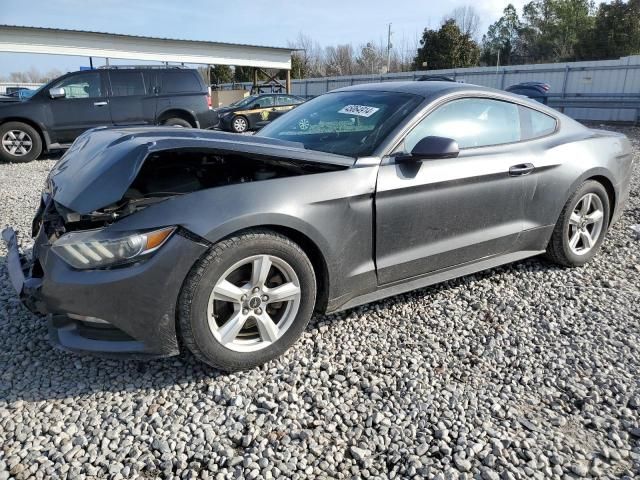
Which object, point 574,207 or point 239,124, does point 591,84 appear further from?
point 574,207

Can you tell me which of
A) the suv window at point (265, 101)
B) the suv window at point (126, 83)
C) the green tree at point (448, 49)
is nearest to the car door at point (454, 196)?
the suv window at point (126, 83)

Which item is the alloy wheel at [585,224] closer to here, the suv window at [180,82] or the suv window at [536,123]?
the suv window at [536,123]

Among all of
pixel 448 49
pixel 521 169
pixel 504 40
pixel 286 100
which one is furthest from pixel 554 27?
pixel 521 169

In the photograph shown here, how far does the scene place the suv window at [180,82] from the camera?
35.0ft

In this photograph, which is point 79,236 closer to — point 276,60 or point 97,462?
point 97,462

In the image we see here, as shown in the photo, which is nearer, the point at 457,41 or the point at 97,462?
the point at 97,462

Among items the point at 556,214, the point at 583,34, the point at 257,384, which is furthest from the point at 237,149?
the point at 583,34

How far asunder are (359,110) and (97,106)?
8.54 meters

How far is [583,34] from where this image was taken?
3859 centimetres

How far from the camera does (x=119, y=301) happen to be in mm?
2264

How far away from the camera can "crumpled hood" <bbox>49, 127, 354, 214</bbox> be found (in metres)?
2.44

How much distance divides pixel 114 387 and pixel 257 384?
737 millimetres

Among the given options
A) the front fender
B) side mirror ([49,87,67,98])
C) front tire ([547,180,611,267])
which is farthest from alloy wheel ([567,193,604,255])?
side mirror ([49,87,67,98])

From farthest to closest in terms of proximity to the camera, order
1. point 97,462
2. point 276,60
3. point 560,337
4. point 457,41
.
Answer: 1. point 457,41
2. point 276,60
3. point 560,337
4. point 97,462
